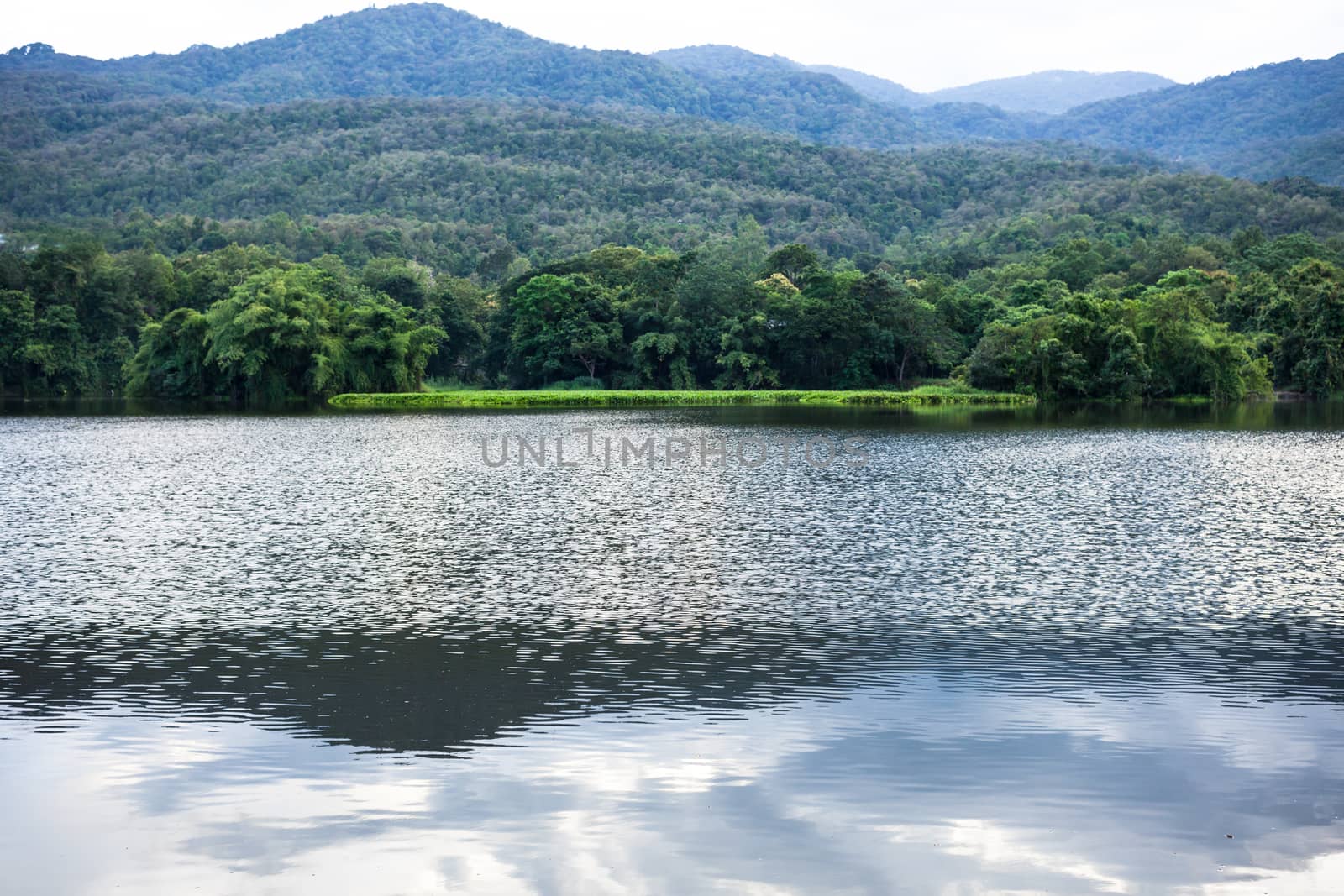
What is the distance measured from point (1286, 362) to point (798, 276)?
125 ft

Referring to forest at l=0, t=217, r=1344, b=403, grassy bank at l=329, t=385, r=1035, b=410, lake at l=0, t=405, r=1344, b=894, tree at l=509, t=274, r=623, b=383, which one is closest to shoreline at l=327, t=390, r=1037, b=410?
grassy bank at l=329, t=385, r=1035, b=410

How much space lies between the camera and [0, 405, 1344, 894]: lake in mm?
9359

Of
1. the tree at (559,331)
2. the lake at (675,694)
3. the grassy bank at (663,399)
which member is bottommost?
the lake at (675,694)

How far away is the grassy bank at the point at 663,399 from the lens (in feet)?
259

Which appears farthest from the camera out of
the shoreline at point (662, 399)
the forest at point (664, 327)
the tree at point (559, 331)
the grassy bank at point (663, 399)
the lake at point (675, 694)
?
the tree at point (559, 331)

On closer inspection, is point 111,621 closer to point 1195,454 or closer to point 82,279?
point 1195,454

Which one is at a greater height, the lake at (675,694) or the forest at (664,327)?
the forest at (664,327)

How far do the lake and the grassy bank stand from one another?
49.0m

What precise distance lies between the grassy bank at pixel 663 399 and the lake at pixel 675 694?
4896 centimetres

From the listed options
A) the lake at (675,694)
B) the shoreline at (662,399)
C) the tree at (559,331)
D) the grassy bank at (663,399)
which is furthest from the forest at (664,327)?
the lake at (675,694)

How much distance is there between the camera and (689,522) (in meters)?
26.5

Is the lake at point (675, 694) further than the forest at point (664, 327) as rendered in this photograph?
No

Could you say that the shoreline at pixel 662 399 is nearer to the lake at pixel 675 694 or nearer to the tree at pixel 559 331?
the tree at pixel 559 331

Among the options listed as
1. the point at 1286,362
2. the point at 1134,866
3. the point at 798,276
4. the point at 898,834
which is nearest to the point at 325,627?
the point at 898,834
